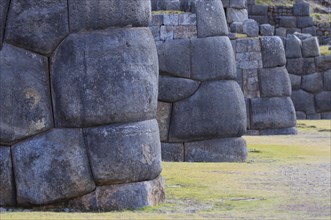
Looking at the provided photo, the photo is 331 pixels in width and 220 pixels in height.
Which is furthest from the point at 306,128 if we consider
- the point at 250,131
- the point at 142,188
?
the point at 142,188

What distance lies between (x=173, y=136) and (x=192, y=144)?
1.11ft

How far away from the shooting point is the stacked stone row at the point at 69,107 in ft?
30.2

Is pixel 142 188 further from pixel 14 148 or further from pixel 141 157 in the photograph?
pixel 14 148

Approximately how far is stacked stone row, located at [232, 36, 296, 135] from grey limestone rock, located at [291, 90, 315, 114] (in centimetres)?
654

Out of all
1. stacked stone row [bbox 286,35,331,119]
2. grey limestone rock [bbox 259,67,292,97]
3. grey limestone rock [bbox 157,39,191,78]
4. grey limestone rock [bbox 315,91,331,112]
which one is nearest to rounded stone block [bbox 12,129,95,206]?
grey limestone rock [bbox 157,39,191,78]

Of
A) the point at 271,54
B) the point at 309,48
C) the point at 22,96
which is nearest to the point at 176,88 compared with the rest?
the point at 22,96

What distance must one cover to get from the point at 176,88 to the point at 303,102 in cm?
1537

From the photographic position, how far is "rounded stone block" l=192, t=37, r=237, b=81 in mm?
15602

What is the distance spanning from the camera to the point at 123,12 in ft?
31.1

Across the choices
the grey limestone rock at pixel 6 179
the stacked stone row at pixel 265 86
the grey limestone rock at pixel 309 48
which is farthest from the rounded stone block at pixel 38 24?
the grey limestone rock at pixel 309 48

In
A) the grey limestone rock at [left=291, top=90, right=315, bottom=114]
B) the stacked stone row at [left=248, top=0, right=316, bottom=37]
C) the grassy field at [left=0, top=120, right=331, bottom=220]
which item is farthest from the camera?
the stacked stone row at [left=248, top=0, right=316, bottom=37]

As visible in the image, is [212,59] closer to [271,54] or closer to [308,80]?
[271,54]

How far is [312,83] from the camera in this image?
100 ft

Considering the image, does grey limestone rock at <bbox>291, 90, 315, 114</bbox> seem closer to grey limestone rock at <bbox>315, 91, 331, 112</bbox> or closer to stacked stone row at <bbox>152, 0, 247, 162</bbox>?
grey limestone rock at <bbox>315, 91, 331, 112</bbox>
